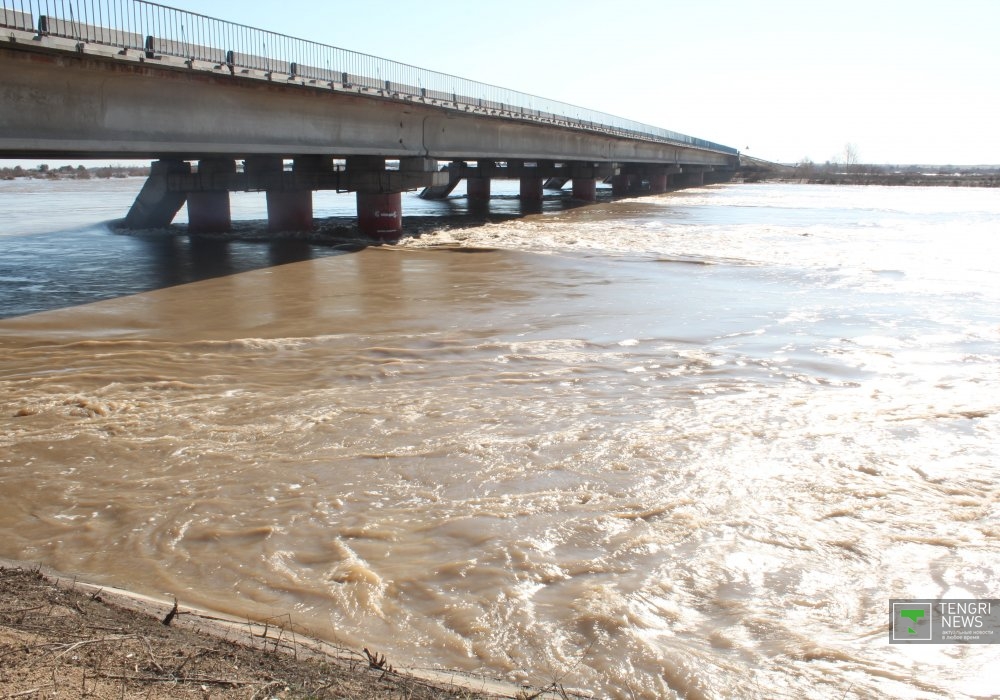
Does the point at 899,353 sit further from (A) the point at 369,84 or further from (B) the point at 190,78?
(A) the point at 369,84

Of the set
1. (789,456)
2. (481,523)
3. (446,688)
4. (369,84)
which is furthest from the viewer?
(369,84)

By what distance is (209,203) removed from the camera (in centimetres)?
3133

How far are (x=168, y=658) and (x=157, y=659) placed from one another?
0.05 m

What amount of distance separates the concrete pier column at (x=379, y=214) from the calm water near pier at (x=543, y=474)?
14.0 meters

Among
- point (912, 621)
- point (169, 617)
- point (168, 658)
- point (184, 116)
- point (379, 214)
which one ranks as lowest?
point (912, 621)

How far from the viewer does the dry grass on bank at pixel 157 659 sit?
3201 millimetres

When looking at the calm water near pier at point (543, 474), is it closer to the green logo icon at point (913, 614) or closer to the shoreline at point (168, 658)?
the green logo icon at point (913, 614)

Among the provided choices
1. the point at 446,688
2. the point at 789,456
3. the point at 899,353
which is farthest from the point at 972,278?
the point at 446,688

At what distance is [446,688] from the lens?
12.3 ft

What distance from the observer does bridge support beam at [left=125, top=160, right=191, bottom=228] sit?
31700 millimetres

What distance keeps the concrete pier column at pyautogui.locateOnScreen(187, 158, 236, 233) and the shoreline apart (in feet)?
94.4

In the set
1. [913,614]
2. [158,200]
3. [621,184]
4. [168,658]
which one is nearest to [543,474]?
[913,614]

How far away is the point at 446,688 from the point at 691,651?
1523mm

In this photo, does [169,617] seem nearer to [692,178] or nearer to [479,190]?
[479,190]
